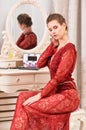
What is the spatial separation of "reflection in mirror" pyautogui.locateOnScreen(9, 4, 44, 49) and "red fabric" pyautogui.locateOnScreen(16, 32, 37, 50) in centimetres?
4

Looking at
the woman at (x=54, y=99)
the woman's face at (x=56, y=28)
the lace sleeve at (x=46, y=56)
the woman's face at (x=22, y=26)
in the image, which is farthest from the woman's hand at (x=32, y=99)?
the woman's face at (x=22, y=26)

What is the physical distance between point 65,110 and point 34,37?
1.21 m

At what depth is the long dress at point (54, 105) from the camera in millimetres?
1904

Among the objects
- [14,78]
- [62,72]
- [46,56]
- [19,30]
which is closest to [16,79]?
[14,78]

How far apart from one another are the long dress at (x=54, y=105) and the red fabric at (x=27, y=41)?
0.93m

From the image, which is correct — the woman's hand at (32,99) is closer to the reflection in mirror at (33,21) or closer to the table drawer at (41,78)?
the table drawer at (41,78)

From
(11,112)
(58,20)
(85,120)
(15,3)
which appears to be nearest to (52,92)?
(58,20)

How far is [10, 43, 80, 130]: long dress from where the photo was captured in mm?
1904

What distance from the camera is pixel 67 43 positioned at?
2059 millimetres

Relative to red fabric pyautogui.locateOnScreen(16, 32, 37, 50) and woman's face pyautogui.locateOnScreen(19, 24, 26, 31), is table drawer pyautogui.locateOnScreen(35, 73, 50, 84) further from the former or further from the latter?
woman's face pyautogui.locateOnScreen(19, 24, 26, 31)

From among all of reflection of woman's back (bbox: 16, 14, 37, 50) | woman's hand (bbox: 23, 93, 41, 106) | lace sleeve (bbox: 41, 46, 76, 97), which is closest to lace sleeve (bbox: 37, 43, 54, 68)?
lace sleeve (bbox: 41, 46, 76, 97)

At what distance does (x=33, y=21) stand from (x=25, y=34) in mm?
173

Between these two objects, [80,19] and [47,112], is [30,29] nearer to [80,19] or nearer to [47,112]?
[80,19]

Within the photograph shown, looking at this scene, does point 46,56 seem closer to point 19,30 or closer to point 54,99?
point 54,99
